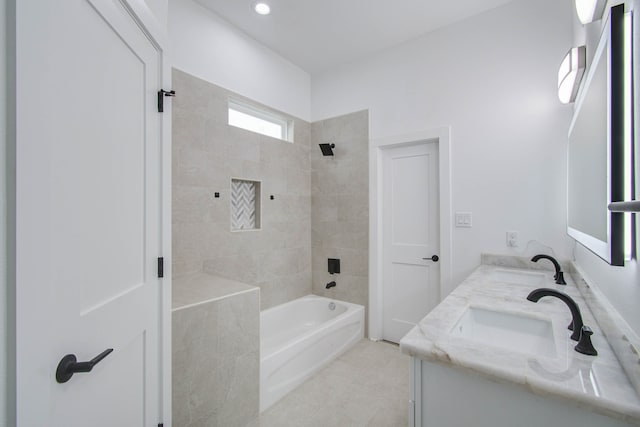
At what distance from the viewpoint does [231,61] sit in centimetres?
261

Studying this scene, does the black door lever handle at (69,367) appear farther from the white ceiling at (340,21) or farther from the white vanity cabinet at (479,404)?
the white ceiling at (340,21)

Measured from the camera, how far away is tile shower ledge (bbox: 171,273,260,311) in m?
1.58

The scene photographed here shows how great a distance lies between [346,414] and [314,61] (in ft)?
11.0

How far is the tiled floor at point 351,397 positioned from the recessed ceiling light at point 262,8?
3072 mm

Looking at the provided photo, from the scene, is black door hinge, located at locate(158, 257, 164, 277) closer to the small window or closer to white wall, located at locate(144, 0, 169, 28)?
white wall, located at locate(144, 0, 169, 28)

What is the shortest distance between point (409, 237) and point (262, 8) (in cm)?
245

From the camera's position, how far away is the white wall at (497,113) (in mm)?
2128

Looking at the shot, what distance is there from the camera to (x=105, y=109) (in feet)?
3.07

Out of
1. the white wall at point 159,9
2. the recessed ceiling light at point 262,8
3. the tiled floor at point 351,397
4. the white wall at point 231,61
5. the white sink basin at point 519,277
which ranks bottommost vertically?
the tiled floor at point 351,397

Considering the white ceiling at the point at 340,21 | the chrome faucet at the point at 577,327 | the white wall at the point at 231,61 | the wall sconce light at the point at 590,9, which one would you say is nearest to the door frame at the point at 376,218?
the white ceiling at the point at 340,21

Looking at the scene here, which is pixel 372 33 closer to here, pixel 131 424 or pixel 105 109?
pixel 105 109

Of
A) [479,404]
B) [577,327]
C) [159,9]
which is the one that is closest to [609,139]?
[577,327]

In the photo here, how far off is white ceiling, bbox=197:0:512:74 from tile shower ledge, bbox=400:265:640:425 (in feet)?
7.88

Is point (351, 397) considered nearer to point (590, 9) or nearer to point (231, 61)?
point (590, 9)
